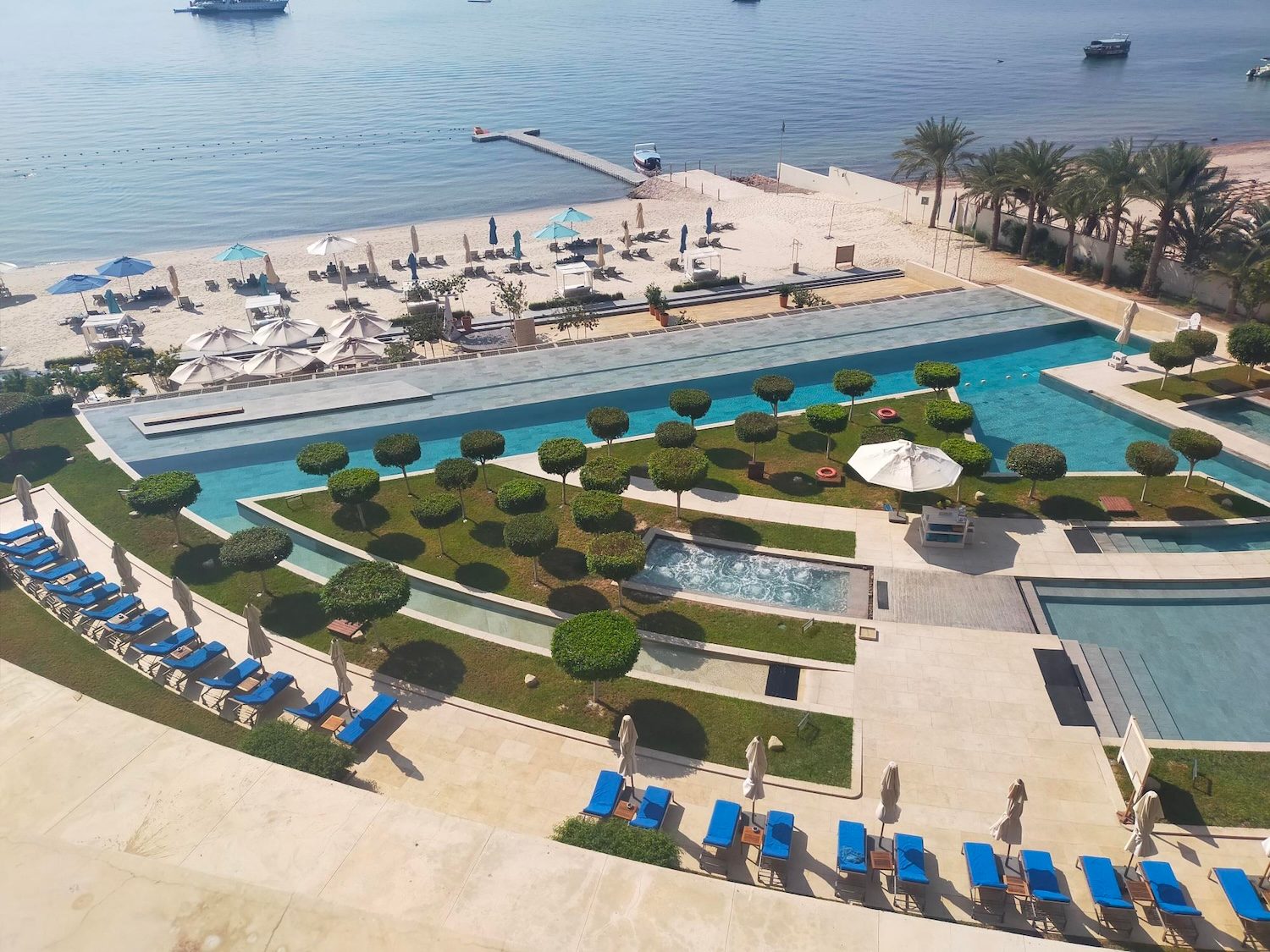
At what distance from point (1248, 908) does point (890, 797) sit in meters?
5.24

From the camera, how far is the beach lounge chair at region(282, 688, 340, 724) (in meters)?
16.6

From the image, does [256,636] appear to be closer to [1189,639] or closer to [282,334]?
[1189,639]

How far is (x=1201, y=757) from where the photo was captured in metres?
15.2

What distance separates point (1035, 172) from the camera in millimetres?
42938

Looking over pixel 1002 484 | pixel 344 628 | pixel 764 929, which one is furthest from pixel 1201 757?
pixel 344 628

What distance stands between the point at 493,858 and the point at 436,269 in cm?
4609

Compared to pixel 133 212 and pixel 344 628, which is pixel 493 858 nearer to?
pixel 344 628

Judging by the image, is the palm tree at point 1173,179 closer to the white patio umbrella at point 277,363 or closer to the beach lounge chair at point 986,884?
the beach lounge chair at point 986,884

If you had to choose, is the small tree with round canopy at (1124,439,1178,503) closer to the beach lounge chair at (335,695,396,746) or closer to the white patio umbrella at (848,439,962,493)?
the white patio umbrella at (848,439,962,493)

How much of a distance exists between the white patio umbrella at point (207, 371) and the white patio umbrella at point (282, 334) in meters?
2.44

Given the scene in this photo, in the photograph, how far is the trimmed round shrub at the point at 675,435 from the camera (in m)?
25.8

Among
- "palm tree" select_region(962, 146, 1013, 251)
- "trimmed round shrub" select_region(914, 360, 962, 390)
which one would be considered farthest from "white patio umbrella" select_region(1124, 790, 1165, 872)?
"palm tree" select_region(962, 146, 1013, 251)

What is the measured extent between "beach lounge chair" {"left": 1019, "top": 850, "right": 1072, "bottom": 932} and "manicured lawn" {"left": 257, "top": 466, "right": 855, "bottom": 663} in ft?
18.5

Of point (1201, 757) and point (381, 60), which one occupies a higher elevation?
point (381, 60)
